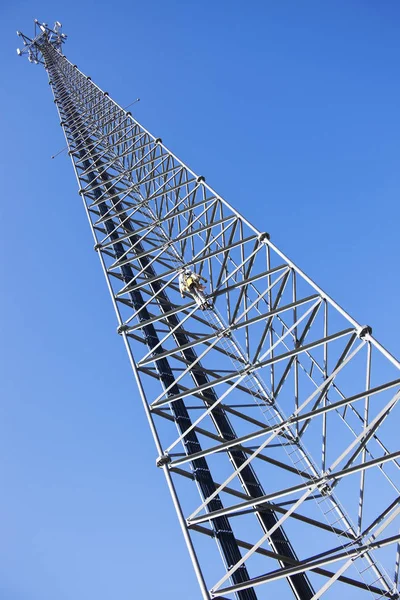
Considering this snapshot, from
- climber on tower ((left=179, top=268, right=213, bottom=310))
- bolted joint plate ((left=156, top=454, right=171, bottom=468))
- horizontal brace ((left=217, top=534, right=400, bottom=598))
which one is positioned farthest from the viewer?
climber on tower ((left=179, top=268, right=213, bottom=310))

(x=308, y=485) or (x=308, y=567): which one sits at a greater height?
(x=308, y=485)

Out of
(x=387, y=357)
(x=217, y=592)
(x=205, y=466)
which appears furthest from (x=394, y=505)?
(x=205, y=466)

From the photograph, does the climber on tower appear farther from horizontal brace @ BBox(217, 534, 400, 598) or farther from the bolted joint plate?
horizontal brace @ BBox(217, 534, 400, 598)

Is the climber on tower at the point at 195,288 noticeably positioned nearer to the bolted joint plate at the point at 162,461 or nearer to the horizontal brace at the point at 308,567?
the bolted joint plate at the point at 162,461

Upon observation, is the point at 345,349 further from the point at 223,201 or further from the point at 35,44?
the point at 35,44

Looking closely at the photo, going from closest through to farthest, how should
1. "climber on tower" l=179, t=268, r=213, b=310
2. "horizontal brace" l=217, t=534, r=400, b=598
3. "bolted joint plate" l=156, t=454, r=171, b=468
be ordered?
"horizontal brace" l=217, t=534, r=400, b=598, "bolted joint plate" l=156, t=454, r=171, b=468, "climber on tower" l=179, t=268, r=213, b=310

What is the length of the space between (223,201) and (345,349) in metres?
6.99

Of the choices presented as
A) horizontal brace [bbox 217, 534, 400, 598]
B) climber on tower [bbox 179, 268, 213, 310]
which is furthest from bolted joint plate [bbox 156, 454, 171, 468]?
climber on tower [bbox 179, 268, 213, 310]

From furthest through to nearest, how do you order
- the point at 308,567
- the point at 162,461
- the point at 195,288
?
1. the point at 195,288
2. the point at 162,461
3. the point at 308,567

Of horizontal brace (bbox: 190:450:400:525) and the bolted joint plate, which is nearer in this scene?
horizontal brace (bbox: 190:450:400:525)

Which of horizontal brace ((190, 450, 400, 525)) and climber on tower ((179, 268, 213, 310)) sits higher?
climber on tower ((179, 268, 213, 310))

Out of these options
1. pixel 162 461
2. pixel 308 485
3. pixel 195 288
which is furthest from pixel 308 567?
pixel 195 288

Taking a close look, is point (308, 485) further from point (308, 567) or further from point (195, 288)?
point (195, 288)

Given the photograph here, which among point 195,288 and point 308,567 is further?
point 195,288
